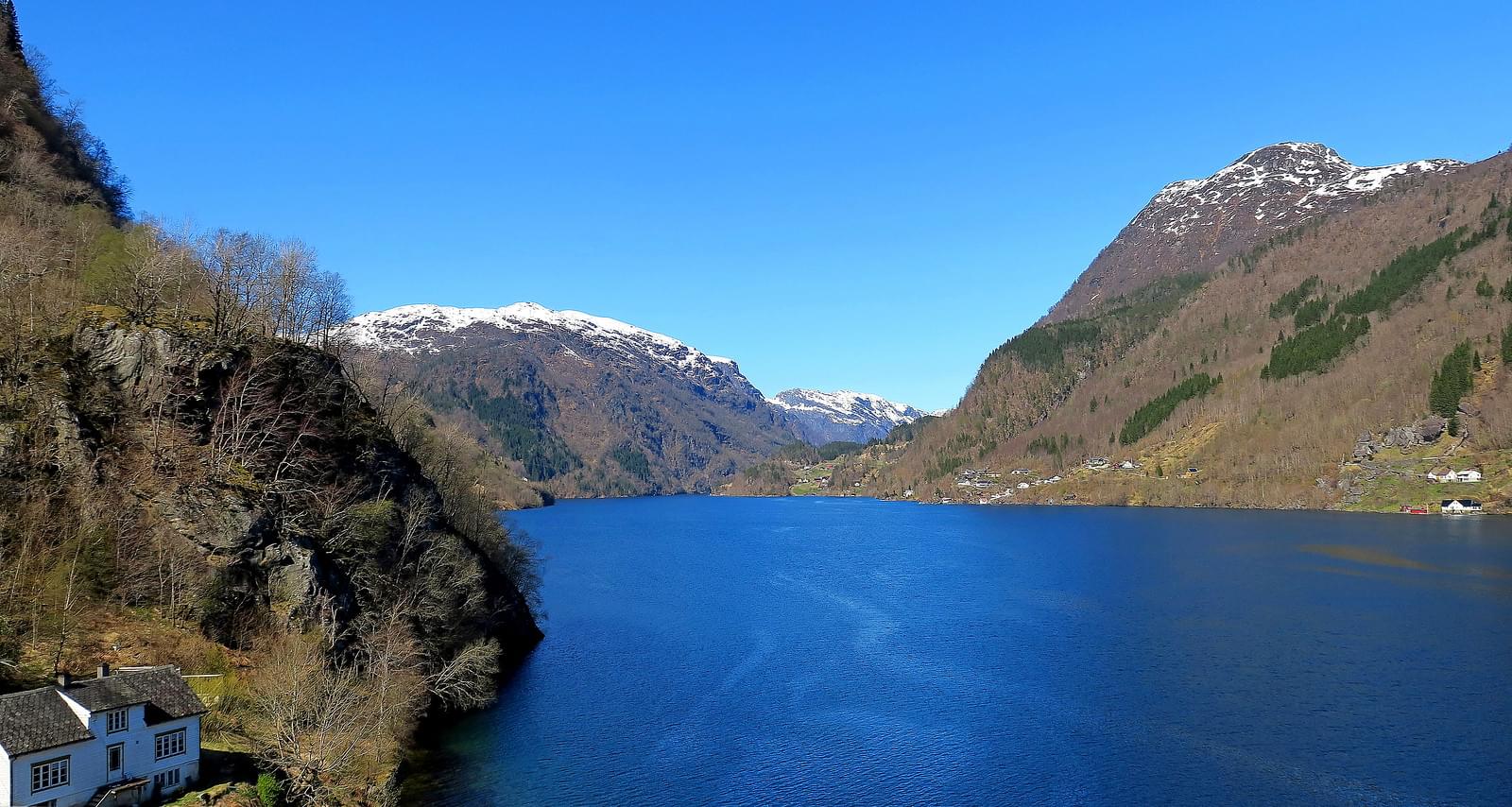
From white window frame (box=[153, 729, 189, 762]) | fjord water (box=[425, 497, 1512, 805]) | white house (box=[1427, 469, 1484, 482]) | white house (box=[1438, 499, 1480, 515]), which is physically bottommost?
fjord water (box=[425, 497, 1512, 805])

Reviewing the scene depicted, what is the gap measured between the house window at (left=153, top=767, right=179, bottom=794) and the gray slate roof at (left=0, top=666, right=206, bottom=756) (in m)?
2.40

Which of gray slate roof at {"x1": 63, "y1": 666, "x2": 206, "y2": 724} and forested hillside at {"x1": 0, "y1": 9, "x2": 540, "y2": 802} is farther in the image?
forested hillside at {"x1": 0, "y1": 9, "x2": 540, "y2": 802}

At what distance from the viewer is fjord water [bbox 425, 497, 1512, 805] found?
50.5 m

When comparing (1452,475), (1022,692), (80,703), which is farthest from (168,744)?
(1452,475)

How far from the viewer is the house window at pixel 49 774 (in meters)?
34.1

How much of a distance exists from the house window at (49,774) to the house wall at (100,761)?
159 millimetres

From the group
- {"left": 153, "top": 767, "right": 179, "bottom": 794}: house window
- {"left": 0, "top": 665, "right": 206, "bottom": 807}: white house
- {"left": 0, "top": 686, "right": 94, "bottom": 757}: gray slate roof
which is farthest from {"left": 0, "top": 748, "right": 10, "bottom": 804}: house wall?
{"left": 153, "top": 767, "right": 179, "bottom": 794}: house window

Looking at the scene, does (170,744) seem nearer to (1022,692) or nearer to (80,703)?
(80,703)

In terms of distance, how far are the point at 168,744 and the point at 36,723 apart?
502 cm

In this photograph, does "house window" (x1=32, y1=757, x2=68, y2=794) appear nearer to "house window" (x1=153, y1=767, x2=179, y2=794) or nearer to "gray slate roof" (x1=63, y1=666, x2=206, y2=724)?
"gray slate roof" (x1=63, y1=666, x2=206, y2=724)

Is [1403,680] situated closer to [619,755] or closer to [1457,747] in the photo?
[1457,747]

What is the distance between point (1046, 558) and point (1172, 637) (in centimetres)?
6494

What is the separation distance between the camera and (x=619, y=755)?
2185 inches

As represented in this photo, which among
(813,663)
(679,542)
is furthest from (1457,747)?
(679,542)
